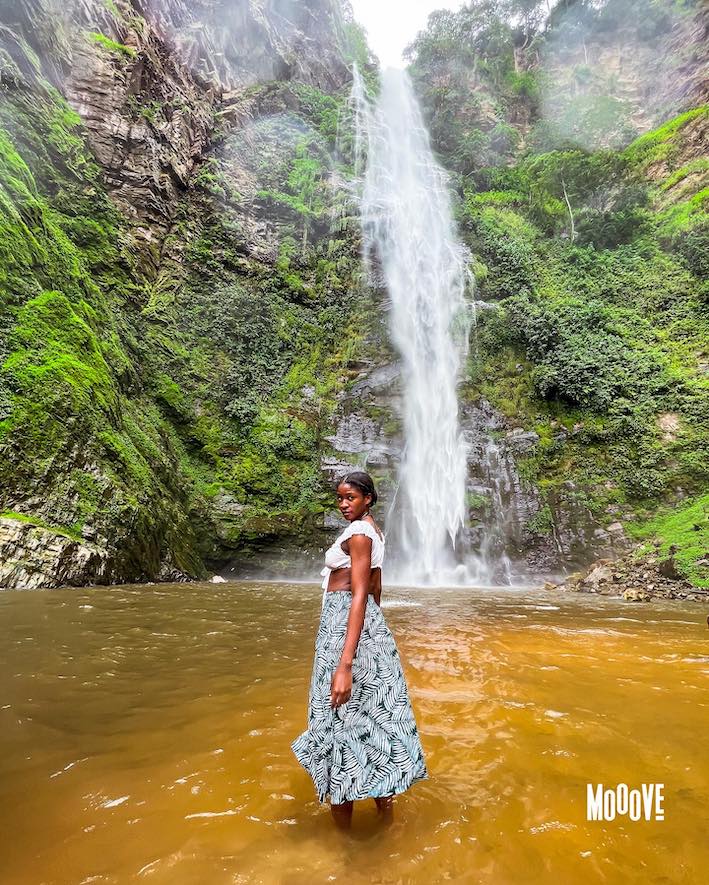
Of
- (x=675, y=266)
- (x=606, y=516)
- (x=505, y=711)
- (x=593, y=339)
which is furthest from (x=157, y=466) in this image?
(x=675, y=266)

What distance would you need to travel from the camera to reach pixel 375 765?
6.19 feet

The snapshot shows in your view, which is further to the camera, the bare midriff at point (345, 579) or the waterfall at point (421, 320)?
the waterfall at point (421, 320)

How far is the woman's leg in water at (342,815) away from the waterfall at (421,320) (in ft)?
43.8

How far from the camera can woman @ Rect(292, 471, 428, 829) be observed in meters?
1.87

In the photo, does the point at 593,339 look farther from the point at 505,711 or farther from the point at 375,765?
the point at 375,765

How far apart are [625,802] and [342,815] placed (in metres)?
1.23

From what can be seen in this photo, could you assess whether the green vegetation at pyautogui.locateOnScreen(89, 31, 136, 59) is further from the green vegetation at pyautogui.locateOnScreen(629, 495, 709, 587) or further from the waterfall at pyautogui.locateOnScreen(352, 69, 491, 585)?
the green vegetation at pyautogui.locateOnScreen(629, 495, 709, 587)

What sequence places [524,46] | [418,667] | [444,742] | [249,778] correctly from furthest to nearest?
[524,46]
[418,667]
[444,742]
[249,778]

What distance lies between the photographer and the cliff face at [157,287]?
9672 mm

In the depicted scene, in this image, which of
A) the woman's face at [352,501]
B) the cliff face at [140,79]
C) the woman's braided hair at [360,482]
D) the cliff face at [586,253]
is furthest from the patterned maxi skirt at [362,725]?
the cliff face at [140,79]

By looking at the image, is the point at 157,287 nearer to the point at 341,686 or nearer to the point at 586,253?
the point at 586,253

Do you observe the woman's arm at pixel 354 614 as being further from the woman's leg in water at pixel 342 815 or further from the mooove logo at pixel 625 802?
the mooove logo at pixel 625 802

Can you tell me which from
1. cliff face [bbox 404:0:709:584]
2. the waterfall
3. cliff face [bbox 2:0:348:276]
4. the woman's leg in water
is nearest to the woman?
the woman's leg in water

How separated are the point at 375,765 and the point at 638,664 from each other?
3.54 metres
